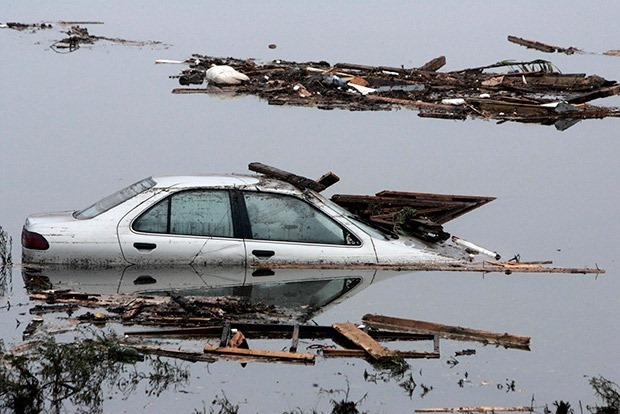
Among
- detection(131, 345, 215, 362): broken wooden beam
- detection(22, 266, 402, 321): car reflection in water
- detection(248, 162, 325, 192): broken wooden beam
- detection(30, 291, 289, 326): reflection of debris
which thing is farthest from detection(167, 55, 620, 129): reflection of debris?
detection(131, 345, 215, 362): broken wooden beam

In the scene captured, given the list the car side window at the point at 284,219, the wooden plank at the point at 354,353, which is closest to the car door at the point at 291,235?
the car side window at the point at 284,219

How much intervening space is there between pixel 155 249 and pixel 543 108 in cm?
2048

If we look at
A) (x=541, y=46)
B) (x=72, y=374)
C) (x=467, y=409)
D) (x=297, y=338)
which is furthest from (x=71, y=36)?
(x=467, y=409)

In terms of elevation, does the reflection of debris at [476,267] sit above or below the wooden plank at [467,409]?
above

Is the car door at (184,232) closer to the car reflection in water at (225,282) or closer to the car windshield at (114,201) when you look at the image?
the car reflection in water at (225,282)

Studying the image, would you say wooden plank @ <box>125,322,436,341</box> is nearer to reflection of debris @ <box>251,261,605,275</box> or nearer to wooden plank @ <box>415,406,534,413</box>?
wooden plank @ <box>415,406,534,413</box>

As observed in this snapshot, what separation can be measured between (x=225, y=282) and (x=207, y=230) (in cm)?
70

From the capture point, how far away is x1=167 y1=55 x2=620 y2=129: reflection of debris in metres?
34.1

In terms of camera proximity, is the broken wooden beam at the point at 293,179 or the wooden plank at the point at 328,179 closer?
the broken wooden beam at the point at 293,179

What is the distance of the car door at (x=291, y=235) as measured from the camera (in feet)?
50.4

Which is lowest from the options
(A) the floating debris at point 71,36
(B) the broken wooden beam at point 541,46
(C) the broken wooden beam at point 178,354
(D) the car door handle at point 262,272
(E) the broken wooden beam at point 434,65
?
(C) the broken wooden beam at point 178,354

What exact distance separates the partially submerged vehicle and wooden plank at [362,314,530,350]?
6.64ft

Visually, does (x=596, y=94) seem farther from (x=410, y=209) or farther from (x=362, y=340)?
(x=362, y=340)

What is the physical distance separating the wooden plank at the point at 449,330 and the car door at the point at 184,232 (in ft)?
7.83
